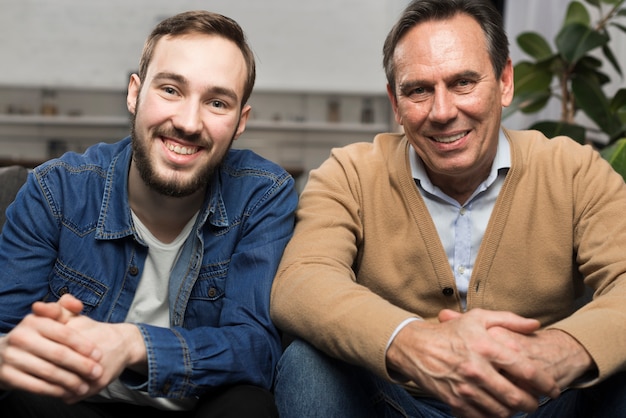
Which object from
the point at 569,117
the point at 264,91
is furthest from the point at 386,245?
the point at 264,91

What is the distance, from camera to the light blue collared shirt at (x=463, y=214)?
60.9 inches

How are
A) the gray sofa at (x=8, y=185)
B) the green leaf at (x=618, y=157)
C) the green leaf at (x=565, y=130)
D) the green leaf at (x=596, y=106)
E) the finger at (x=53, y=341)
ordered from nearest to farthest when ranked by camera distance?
the finger at (x=53, y=341) < the gray sofa at (x=8, y=185) < the green leaf at (x=618, y=157) < the green leaf at (x=565, y=130) < the green leaf at (x=596, y=106)

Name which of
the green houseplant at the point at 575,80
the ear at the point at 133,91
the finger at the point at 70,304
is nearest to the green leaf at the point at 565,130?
the green houseplant at the point at 575,80

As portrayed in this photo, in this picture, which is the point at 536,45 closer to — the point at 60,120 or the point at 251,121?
the point at 251,121

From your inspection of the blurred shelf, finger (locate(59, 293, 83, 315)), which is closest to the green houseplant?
finger (locate(59, 293, 83, 315))

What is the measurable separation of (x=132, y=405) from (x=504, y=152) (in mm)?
945

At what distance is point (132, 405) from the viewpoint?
4.60 feet

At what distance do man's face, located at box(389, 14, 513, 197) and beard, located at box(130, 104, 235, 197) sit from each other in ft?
1.49

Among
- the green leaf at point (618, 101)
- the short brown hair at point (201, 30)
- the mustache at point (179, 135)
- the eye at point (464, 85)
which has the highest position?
the short brown hair at point (201, 30)

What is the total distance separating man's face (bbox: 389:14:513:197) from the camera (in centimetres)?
154

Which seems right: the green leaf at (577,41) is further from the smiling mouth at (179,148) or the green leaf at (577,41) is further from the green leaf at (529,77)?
the smiling mouth at (179,148)

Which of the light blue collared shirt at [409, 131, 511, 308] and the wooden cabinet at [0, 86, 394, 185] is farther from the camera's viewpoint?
the wooden cabinet at [0, 86, 394, 185]

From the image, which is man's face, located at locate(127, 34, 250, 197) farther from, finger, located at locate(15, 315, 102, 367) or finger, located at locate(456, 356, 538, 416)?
finger, located at locate(456, 356, 538, 416)

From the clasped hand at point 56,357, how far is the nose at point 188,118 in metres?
0.44
